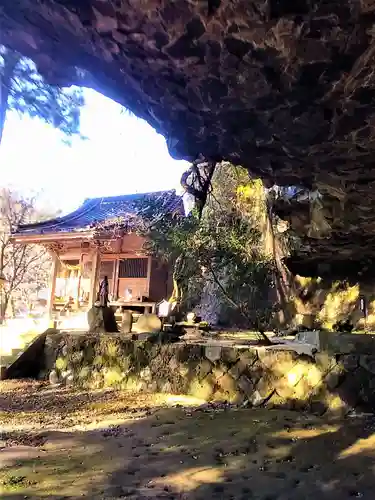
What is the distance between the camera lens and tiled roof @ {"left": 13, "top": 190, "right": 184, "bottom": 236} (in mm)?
15016

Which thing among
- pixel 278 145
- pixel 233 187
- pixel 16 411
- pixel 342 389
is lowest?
pixel 16 411

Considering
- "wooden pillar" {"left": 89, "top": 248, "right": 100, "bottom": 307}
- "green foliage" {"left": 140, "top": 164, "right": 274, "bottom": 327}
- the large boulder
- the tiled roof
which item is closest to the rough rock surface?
"green foliage" {"left": 140, "top": 164, "right": 274, "bottom": 327}

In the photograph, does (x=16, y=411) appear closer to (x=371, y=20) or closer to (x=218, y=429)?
(x=218, y=429)

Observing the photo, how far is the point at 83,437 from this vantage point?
18.0 ft

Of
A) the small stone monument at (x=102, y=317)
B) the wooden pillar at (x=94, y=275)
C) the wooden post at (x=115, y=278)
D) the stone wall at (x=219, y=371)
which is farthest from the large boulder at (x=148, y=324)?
the wooden post at (x=115, y=278)

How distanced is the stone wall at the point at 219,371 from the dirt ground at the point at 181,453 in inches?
14.6

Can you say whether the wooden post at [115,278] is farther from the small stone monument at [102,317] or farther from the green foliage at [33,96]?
the green foliage at [33,96]

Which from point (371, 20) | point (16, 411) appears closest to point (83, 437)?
point (16, 411)

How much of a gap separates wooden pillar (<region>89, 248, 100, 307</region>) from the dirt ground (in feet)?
29.1

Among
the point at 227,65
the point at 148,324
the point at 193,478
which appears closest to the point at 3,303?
the point at 148,324

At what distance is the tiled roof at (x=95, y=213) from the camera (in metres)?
15.0

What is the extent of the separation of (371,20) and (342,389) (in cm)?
510

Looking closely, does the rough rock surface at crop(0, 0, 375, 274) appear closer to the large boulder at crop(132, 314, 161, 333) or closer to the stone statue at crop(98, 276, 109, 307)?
the large boulder at crop(132, 314, 161, 333)

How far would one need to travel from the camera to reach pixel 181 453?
4.81 m
